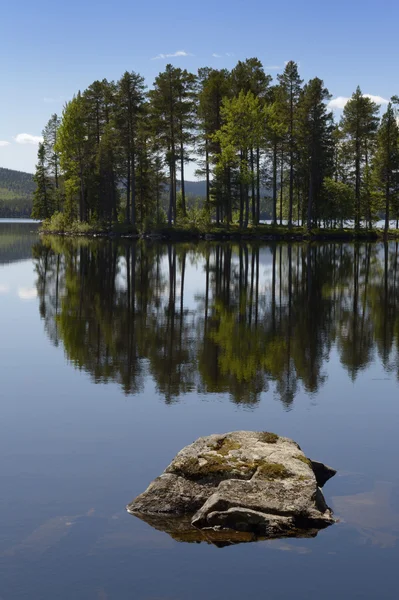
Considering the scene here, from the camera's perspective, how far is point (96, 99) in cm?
8988

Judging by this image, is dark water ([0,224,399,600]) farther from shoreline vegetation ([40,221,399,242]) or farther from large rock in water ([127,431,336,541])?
shoreline vegetation ([40,221,399,242])

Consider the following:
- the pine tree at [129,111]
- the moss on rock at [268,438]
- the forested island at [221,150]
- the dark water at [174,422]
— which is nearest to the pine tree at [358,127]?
the forested island at [221,150]

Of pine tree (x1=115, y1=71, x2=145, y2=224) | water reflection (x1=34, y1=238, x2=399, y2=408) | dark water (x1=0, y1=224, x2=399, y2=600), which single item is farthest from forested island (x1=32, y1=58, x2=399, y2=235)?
dark water (x1=0, y1=224, x2=399, y2=600)

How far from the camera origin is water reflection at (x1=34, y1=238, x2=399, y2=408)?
17.2 metres

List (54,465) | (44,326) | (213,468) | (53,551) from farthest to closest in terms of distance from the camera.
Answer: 1. (44,326)
2. (54,465)
3. (213,468)
4. (53,551)

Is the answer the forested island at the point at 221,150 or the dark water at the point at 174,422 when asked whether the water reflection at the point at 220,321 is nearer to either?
the dark water at the point at 174,422

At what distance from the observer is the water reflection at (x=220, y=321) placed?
17219 millimetres

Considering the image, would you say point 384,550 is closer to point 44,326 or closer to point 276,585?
point 276,585

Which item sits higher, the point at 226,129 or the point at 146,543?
the point at 226,129

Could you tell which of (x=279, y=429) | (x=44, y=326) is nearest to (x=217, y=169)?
(x=44, y=326)

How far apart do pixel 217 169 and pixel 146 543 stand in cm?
7192

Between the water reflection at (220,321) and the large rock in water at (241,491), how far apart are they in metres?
4.05

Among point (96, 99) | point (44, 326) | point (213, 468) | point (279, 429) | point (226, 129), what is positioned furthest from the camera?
point (96, 99)

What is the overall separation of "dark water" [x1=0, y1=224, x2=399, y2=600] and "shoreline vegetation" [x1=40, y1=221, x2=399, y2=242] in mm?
47390
